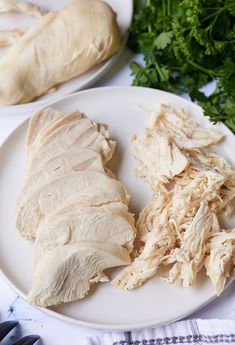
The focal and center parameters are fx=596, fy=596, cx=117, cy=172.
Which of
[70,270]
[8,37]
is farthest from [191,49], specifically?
[70,270]

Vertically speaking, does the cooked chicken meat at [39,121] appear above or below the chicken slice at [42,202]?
above

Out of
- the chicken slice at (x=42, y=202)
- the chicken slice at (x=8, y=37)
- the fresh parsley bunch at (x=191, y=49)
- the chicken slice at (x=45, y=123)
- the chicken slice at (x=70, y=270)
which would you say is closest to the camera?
the chicken slice at (x=70, y=270)

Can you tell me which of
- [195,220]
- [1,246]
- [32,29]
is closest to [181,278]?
[195,220]

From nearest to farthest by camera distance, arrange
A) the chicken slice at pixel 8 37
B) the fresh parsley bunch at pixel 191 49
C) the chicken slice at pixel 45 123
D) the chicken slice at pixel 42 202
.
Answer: the chicken slice at pixel 42 202 → the chicken slice at pixel 45 123 → the fresh parsley bunch at pixel 191 49 → the chicken slice at pixel 8 37

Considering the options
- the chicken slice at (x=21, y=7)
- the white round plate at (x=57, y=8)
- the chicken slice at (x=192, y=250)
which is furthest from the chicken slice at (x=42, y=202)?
the chicken slice at (x=21, y=7)

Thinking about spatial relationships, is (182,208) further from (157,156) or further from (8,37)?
→ (8,37)

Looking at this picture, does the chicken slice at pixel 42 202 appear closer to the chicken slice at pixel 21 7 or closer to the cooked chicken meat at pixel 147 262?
the cooked chicken meat at pixel 147 262
